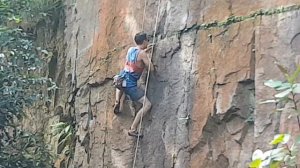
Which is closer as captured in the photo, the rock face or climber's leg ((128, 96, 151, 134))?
the rock face

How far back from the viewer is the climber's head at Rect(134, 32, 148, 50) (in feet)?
17.6

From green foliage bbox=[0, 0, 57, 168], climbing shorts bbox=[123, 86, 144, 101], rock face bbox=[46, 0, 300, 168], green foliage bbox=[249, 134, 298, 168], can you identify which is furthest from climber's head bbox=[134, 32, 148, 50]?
green foliage bbox=[249, 134, 298, 168]

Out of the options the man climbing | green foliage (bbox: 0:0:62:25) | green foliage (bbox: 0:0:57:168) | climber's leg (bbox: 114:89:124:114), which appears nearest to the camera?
the man climbing

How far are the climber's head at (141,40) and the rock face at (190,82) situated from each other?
13 cm

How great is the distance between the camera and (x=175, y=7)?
530cm

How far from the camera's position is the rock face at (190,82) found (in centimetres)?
422

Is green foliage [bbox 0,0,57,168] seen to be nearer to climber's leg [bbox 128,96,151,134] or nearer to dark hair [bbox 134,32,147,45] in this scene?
climber's leg [bbox 128,96,151,134]

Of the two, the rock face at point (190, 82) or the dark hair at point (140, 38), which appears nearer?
the rock face at point (190, 82)

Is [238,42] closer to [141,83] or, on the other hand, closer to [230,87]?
[230,87]

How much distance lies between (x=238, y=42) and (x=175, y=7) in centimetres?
98

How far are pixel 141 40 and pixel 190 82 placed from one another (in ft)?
2.38

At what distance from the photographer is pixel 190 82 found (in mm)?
4957

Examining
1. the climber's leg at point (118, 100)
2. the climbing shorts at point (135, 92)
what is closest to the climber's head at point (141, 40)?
the climbing shorts at point (135, 92)

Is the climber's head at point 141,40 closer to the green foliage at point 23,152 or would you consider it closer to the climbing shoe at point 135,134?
the climbing shoe at point 135,134
